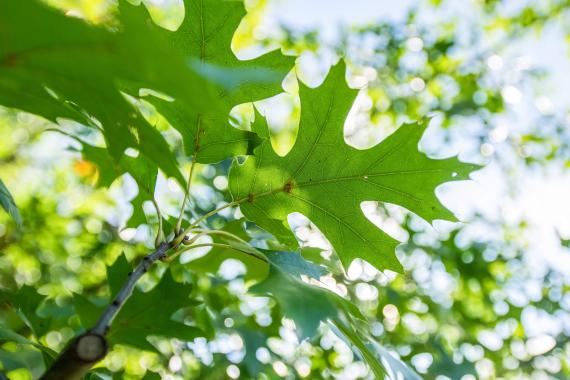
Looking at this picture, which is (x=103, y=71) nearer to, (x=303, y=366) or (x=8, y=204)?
(x=8, y=204)

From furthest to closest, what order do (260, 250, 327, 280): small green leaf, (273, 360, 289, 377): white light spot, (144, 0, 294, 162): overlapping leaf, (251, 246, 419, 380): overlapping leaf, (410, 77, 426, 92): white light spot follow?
(410, 77, 426, 92): white light spot, (273, 360, 289, 377): white light spot, (144, 0, 294, 162): overlapping leaf, (260, 250, 327, 280): small green leaf, (251, 246, 419, 380): overlapping leaf

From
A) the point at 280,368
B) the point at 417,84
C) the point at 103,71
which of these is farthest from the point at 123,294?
the point at 417,84

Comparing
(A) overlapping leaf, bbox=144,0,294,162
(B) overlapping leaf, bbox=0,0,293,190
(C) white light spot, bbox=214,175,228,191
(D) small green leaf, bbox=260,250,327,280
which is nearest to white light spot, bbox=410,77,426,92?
(C) white light spot, bbox=214,175,228,191

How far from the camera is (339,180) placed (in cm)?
159

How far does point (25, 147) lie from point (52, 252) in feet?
9.65

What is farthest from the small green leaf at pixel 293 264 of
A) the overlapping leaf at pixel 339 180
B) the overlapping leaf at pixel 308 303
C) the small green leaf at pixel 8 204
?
the small green leaf at pixel 8 204

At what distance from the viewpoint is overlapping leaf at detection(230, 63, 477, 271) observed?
1549mm

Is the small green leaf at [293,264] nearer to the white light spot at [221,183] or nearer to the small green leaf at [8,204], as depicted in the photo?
the small green leaf at [8,204]

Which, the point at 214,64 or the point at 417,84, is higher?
the point at 214,64

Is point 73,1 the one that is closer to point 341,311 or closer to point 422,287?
point 422,287

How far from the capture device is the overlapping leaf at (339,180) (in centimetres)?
155

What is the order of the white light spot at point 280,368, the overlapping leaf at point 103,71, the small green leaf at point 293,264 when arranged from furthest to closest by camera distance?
the white light spot at point 280,368 → the small green leaf at point 293,264 → the overlapping leaf at point 103,71

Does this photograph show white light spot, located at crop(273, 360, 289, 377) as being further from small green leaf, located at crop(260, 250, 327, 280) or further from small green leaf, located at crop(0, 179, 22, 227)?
small green leaf, located at crop(0, 179, 22, 227)

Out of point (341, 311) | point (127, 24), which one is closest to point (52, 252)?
point (341, 311)
